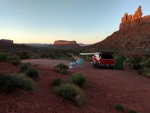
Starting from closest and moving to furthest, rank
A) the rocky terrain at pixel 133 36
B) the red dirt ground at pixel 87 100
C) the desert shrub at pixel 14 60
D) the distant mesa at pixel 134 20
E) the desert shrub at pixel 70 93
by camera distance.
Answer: the red dirt ground at pixel 87 100 < the desert shrub at pixel 70 93 < the desert shrub at pixel 14 60 < the rocky terrain at pixel 133 36 < the distant mesa at pixel 134 20

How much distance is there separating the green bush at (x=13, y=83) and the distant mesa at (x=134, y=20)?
377 feet

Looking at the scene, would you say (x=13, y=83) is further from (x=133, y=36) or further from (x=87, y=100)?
(x=133, y=36)

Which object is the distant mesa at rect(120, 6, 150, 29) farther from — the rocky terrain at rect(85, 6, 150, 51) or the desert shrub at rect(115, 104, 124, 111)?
the desert shrub at rect(115, 104, 124, 111)

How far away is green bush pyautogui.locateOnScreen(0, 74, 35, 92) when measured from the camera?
950 centimetres

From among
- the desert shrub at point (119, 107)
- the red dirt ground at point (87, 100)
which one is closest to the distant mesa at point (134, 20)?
the red dirt ground at point (87, 100)

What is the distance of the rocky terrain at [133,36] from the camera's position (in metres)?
89.1

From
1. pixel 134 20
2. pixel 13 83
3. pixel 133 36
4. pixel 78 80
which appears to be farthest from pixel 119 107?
pixel 134 20

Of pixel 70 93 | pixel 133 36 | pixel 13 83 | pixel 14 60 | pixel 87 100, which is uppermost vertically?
pixel 133 36

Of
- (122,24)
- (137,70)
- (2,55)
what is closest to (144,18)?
(122,24)

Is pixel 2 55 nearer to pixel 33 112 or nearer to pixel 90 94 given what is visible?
pixel 90 94

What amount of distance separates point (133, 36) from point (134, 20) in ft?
96.1

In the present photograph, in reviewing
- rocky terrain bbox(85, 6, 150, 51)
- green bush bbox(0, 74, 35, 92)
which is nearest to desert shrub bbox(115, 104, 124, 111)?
green bush bbox(0, 74, 35, 92)

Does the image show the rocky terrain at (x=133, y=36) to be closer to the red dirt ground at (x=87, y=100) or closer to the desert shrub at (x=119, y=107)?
the red dirt ground at (x=87, y=100)

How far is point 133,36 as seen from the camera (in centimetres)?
10256
